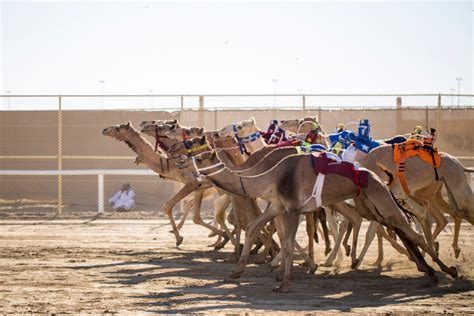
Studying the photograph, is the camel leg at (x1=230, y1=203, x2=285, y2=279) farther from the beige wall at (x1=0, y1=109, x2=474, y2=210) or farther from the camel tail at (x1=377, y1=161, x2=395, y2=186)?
the beige wall at (x1=0, y1=109, x2=474, y2=210)

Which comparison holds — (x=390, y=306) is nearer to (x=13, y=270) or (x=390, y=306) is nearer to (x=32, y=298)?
(x=32, y=298)

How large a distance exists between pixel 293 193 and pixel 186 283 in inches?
73.4

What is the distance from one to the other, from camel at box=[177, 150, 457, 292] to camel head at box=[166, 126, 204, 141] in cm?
344

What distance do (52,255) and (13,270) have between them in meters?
2.15

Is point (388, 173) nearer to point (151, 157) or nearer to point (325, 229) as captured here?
point (325, 229)

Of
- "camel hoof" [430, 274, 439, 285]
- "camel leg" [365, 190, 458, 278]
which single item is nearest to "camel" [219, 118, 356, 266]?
"camel leg" [365, 190, 458, 278]

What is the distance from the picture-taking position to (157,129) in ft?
57.2

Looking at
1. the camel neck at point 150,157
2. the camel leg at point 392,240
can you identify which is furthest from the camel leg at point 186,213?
Answer: the camel leg at point 392,240

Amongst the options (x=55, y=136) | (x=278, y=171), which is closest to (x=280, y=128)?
(x=278, y=171)

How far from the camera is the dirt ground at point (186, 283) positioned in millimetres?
10711

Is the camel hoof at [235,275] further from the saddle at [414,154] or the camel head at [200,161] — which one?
the saddle at [414,154]

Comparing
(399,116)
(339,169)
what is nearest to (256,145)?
(339,169)

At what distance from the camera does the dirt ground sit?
1071 centimetres

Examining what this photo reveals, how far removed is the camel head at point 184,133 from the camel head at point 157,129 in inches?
10.5
